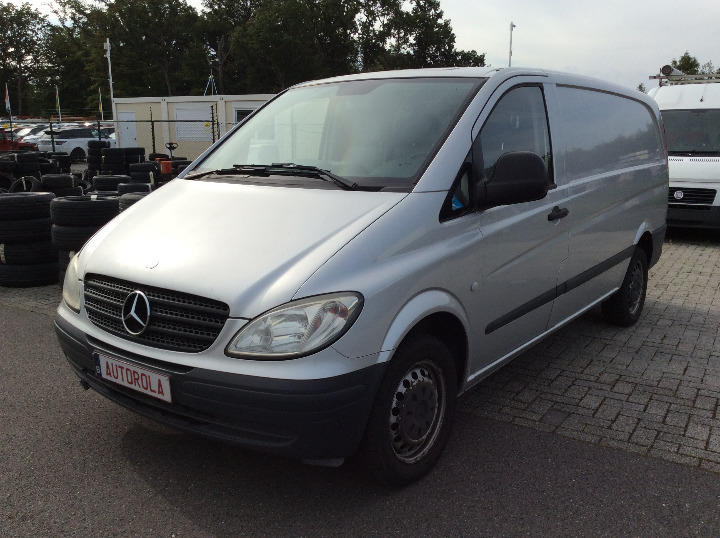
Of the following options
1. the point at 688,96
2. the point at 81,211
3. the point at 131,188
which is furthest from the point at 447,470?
the point at 688,96

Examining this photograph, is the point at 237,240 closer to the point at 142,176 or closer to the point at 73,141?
the point at 142,176

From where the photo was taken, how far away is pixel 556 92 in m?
4.12

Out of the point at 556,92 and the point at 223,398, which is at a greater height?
the point at 556,92

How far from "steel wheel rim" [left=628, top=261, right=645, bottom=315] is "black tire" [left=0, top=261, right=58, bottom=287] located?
588 centimetres

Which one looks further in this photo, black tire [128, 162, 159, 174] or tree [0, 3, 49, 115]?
tree [0, 3, 49, 115]

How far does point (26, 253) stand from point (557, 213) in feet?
18.4

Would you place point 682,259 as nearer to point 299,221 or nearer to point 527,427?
point 527,427

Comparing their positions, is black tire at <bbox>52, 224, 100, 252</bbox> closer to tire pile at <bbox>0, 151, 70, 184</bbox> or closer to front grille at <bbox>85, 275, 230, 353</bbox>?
front grille at <bbox>85, 275, 230, 353</bbox>

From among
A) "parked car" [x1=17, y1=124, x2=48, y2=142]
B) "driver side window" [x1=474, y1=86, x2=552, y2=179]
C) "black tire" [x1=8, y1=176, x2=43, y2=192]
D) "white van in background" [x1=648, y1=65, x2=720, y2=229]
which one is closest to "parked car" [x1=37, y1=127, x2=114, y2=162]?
"parked car" [x1=17, y1=124, x2=48, y2=142]

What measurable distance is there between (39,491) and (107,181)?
740cm

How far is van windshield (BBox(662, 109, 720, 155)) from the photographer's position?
10250 mm

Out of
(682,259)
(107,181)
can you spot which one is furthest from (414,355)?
(107,181)

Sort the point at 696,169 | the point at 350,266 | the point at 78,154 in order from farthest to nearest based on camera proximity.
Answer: the point at 78,154 < the point at 696,169 < the point at 350,266

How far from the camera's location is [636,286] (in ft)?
18.5
